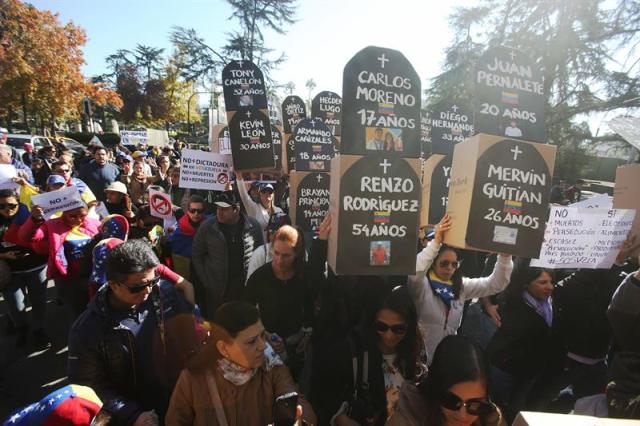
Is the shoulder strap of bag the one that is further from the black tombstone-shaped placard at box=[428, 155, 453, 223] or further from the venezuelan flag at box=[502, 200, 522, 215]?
the black tombstone-shaped placard at box=[428, 155, 453, 223]

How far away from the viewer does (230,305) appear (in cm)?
195

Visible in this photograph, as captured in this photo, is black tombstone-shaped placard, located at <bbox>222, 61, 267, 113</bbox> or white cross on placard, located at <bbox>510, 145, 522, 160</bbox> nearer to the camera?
white cross on placard, located at <bbox>510, 145, 522, 160</bbox>

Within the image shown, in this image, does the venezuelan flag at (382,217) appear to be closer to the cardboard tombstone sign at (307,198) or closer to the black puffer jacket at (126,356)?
the black puffer jacket at (126,356)

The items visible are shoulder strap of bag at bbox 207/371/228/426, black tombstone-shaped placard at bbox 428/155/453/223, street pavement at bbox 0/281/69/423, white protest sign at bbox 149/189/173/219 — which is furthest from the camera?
white protest sign at bbox 149/189/173/219

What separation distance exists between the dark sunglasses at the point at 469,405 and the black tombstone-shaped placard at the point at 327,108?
18.5ft

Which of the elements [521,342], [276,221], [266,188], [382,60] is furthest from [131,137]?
[521,342]

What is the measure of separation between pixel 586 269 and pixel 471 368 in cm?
220

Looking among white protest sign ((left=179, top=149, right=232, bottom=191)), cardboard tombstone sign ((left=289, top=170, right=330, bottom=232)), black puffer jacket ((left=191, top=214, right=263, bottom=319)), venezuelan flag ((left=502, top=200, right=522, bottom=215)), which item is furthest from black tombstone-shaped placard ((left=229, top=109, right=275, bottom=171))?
venezuelan flag ((left=502, top=200, right=522, bottom=215))

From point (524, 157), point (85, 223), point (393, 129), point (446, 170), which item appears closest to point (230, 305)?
point (393, 129)

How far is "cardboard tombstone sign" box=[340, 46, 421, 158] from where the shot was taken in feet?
7.98

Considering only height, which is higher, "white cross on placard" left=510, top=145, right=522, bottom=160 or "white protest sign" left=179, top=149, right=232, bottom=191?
"white cross on placard" left=510, top=145, right=522, bottom=160

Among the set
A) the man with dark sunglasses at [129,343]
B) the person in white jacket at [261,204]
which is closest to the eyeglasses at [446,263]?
the man with dark sunglasses at [129,343]

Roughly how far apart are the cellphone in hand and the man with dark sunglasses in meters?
0.73

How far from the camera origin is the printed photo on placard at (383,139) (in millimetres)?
2477
